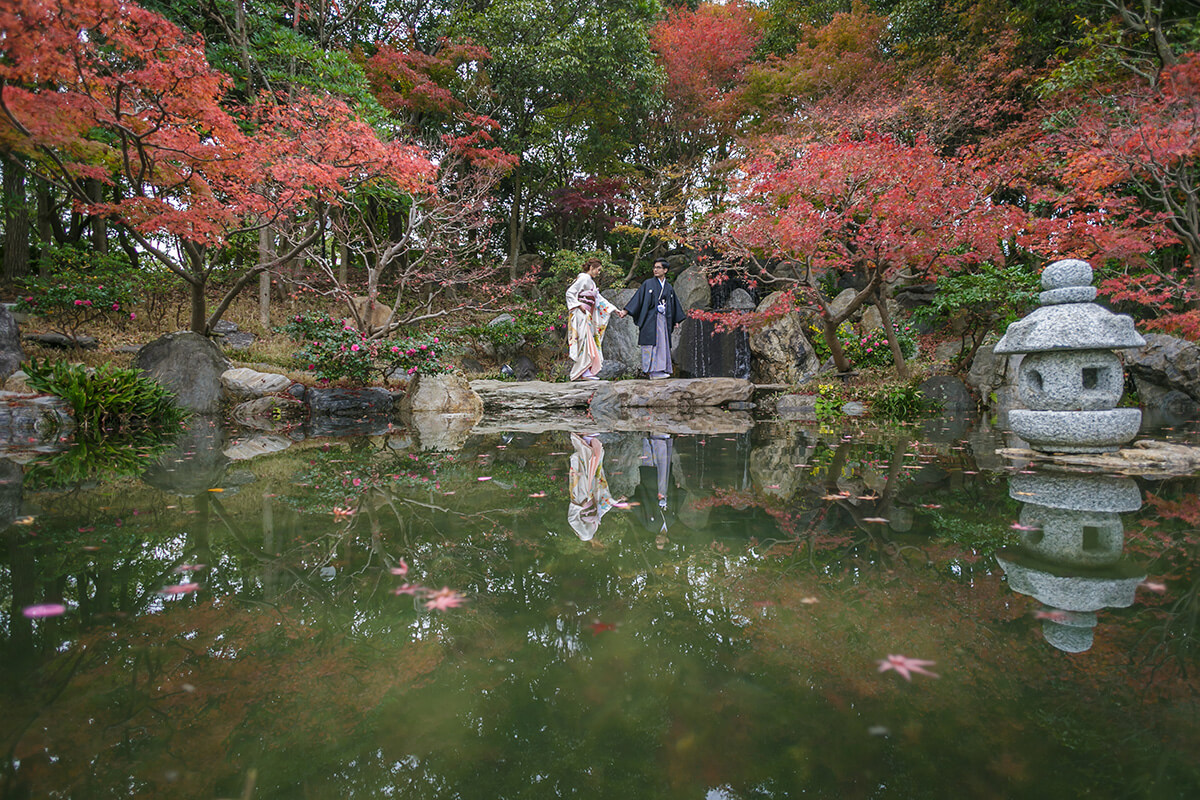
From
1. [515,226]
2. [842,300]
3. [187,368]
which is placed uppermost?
[515,226]

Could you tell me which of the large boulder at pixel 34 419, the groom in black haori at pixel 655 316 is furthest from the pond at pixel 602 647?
the groom in black haori at pixel 655 316

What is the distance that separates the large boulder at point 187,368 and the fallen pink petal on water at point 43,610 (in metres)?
6.78

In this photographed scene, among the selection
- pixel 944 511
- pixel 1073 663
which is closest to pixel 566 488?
pixel 944 511

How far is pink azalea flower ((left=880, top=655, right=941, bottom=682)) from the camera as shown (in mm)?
1207

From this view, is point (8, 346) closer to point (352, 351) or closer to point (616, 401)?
point (352, 351)

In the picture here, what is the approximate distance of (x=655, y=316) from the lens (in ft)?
32.0

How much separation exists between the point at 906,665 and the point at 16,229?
575 inches

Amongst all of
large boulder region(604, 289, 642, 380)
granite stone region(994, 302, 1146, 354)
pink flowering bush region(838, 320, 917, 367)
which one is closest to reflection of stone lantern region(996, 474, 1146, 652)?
granite stone region(994, 302, 1146, 354)

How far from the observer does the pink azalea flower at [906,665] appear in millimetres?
1207

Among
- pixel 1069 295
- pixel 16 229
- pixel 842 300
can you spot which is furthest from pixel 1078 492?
pixel 16 229

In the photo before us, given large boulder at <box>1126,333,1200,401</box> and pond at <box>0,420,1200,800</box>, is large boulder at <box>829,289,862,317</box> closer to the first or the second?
large boulder at <box>1126,333,1200,401</box>

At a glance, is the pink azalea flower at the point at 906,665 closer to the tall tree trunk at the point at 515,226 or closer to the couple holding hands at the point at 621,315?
the couple holding hands at the point at 621,315

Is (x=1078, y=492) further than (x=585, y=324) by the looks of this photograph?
No

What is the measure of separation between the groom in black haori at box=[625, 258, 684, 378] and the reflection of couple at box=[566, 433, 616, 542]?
215 inches
